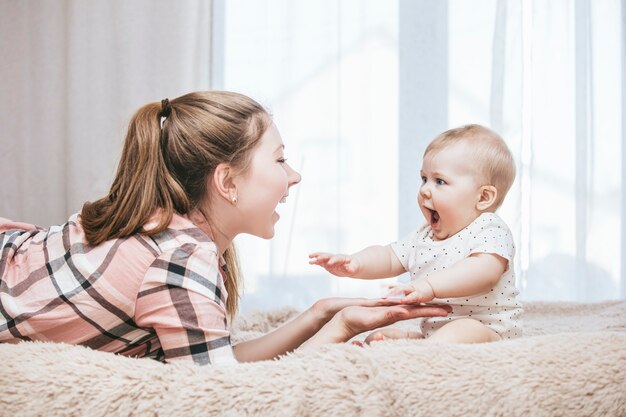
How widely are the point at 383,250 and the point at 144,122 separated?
56 cm

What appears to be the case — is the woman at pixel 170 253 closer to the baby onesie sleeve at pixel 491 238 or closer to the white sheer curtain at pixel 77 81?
the baby onesie sleeve at pixel 491 238

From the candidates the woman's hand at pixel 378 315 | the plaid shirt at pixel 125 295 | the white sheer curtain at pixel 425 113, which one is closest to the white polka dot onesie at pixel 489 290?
the woman's hand at pixel 378 315

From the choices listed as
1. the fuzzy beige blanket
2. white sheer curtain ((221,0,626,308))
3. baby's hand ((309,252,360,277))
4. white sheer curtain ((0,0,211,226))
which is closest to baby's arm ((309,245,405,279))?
baby's hand ((309,252,360,277))

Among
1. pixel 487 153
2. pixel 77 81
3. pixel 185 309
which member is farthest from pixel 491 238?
pixel 77 81

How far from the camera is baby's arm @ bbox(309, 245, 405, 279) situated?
1279 millimetres

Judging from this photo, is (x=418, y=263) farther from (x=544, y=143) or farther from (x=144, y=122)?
(x=544, y=143)

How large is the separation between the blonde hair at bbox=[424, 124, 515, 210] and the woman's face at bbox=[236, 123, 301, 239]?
310 mm

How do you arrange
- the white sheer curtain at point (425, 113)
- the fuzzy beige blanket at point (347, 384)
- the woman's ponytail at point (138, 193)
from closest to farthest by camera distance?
the fuzzy beige blanket at point (347, 384) < the woman's ponytail at point (138, 193) < the white sheer curtain at point (425, 113)

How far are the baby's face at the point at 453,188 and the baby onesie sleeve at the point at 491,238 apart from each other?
38 millimetres

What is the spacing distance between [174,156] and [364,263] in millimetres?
444

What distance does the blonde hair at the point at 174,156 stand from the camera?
1.12 m

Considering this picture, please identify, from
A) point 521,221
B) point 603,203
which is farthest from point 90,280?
point 603,203

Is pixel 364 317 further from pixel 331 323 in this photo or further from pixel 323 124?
pixel 323 124

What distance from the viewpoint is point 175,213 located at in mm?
1154
